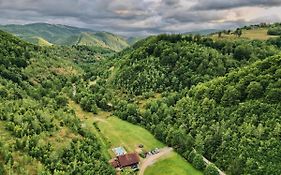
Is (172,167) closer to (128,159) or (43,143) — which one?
(128,159)

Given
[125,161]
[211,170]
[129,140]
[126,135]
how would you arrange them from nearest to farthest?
[211,170], [125,161], [129,140], [126,135]

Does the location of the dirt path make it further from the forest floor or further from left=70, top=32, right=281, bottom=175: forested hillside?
left=70, top=32, right=281, bottom=175: forested hillside

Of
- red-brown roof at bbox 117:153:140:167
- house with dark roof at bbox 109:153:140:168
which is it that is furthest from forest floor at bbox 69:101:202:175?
red-brown roof at bbox 117:153:140:167

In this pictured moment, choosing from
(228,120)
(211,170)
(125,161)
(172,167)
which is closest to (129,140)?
(125,161)

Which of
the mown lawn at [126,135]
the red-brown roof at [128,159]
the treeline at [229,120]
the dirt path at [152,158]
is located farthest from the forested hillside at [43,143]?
the treeline at [229,120]

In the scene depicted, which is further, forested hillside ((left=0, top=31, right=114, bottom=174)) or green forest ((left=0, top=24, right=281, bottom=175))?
green forest ((left=0, top=24, right=281, bottom=175))

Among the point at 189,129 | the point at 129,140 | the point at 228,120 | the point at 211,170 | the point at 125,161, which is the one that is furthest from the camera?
the point at 129,140

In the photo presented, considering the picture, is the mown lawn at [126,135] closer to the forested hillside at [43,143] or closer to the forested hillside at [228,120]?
the forested hillside at [228,120]
